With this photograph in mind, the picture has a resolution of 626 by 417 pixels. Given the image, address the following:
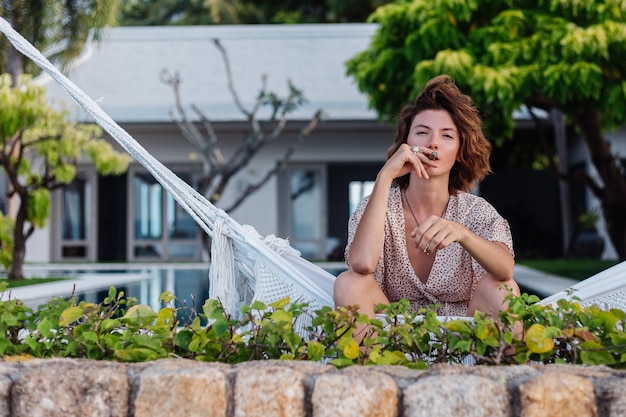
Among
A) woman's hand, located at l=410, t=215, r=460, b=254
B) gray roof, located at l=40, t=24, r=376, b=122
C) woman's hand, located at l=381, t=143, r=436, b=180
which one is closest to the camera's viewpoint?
woman's hand, located at l=410, t=215, r=460, b=254

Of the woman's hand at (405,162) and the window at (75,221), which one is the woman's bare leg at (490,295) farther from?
the window at (75,221)

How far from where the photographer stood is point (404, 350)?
145 cm

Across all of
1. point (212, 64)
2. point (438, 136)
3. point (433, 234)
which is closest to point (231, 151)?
point (212, 64)

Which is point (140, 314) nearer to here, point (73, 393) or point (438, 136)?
point (73, 393)

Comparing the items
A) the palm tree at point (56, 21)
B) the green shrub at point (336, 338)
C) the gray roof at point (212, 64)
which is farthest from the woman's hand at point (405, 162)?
the gray roof at point (212, 64)

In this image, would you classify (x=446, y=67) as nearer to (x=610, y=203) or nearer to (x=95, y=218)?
(x=610, y=203)

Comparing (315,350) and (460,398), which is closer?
(460,398)

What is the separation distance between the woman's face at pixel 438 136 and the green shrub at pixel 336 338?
0.67 m

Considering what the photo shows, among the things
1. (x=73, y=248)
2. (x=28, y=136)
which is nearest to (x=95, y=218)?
(x=73, y=248)

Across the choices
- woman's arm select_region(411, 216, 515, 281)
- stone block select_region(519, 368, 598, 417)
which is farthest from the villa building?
stone block select_region(519, 368, 598, 417)

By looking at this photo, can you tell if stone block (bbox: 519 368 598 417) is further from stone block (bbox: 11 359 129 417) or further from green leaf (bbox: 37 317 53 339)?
green leaf (bbox: 37 317 53 339)

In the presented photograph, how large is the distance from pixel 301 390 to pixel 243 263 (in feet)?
3.65

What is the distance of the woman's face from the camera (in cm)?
209

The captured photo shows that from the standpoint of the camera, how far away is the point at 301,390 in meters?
1.20
